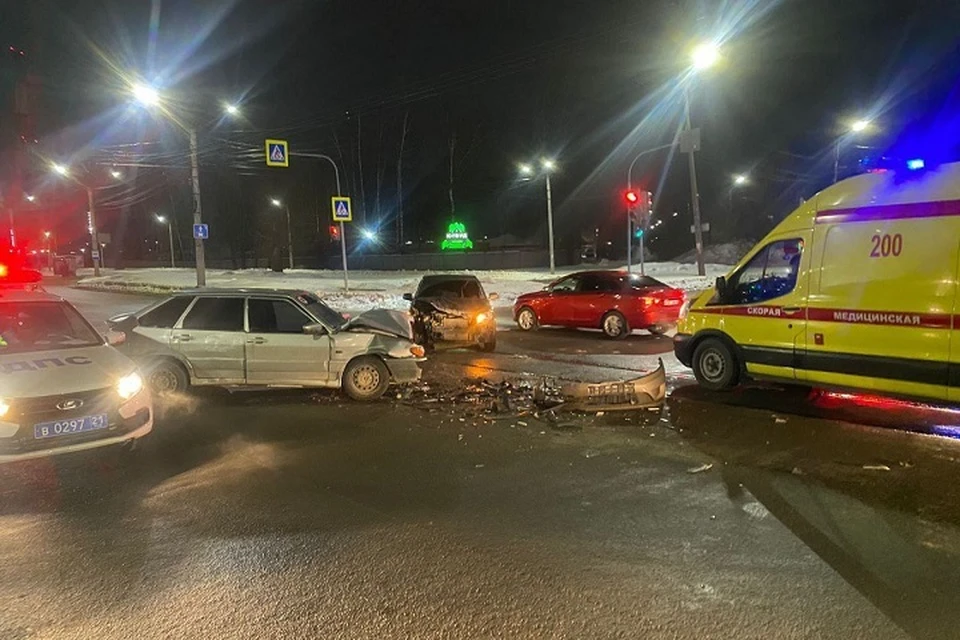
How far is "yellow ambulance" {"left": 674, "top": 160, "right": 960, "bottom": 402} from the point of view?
6707 mm

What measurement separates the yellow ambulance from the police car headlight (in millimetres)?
6875

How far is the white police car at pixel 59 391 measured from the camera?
5480mm

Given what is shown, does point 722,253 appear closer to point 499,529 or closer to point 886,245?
point 886,245

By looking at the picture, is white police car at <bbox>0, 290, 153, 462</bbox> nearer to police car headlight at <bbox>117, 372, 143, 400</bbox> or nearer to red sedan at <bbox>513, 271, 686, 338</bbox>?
police car headlight at <bbox>117, 372, 143, 400</bbox>

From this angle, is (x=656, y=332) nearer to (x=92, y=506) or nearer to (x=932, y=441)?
(x=932, y=441)

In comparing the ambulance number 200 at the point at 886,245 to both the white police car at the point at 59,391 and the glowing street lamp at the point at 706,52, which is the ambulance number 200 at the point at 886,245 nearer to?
the white police car at the point at 59,391

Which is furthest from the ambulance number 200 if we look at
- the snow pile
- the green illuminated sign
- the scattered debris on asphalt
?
the snow pile

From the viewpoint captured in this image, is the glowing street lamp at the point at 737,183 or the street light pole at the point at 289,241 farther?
the glowing street lamp at the point at 737,183

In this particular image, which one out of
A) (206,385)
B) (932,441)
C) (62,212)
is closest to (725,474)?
(932,441)

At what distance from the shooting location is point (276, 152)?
71.6 ft

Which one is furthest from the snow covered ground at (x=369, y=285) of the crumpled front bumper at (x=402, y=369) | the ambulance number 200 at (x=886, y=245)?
the ambulance number 200 at (x=886, y=245)

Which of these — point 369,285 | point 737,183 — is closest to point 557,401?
point 369,285

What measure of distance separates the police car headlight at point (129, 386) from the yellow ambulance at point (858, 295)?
6875 mm

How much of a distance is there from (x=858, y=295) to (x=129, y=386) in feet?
24.6
